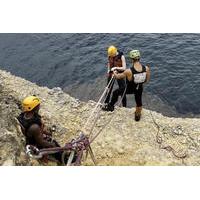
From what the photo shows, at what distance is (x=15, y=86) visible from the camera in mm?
14500

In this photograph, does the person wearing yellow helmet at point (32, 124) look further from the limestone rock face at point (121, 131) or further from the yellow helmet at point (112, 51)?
the yellow helmet at point (112, 51)

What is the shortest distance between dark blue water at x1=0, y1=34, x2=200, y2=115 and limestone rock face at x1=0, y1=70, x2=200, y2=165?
472 centimetres

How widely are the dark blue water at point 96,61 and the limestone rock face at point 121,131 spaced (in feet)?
15.5

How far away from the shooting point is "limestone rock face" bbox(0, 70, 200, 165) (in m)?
11.0

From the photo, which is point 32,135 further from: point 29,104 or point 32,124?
point 29,104

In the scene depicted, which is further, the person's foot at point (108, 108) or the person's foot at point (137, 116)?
the person's foot at point (108, 108)

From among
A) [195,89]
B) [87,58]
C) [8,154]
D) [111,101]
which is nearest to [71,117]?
[111,101]

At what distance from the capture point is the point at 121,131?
12141mm

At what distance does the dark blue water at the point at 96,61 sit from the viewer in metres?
19.0

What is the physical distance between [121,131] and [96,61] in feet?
34.8

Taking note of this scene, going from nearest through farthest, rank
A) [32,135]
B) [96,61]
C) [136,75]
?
[32,135]
[136,75]
[96,61]

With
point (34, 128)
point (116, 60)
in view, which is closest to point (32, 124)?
point (34, 128)

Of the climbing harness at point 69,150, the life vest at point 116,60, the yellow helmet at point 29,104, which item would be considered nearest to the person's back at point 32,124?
the yellow helmet at point 29,104

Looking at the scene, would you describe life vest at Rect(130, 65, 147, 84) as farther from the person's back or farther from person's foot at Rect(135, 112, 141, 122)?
the person's back
